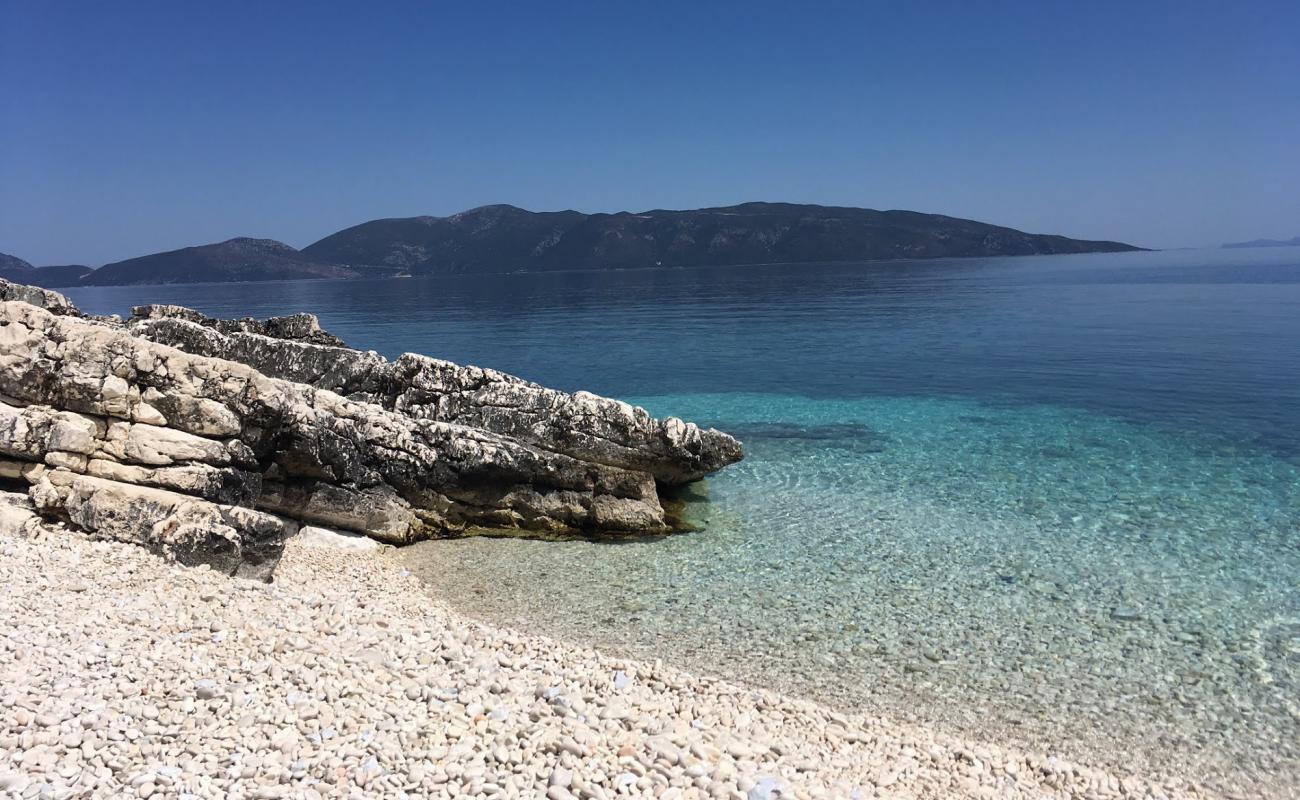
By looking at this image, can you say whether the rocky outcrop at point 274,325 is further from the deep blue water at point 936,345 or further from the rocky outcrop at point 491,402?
the deep blue water at point 936,345

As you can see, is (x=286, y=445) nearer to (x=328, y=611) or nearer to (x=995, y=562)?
(x=328, y=611)

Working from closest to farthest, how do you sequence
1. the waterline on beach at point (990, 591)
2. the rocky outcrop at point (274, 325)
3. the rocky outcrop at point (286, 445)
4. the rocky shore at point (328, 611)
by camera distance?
the rocky shore at point (328, 611) → the waterline on beach at point (990, 591) → the rocky outcrop at point (286, 445) → the rocky outcrop at point (274, 325)

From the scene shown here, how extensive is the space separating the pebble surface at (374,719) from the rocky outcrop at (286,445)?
6.48 feet

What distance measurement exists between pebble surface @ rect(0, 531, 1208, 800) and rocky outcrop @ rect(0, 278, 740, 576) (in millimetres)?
1974

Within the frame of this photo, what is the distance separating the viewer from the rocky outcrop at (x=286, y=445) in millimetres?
13148

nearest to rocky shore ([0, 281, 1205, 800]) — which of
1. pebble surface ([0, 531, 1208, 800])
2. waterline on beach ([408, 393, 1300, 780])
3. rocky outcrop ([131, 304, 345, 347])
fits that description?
pebble surface ([0, 531, 1208, 800])

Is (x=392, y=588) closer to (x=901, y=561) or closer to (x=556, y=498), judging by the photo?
(x=556, y=498)

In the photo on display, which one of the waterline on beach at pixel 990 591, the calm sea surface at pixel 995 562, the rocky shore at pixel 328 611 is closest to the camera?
the rocky shore at pixel 328 611

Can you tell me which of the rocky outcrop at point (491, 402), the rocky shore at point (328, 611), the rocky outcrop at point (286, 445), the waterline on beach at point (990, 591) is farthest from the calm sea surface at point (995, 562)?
the rocky outcrop at point (491, 402)

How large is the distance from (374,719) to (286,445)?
28.8ft

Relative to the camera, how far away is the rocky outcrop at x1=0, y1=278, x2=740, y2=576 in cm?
1315

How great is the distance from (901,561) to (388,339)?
170ft

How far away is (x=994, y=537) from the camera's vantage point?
1597cm

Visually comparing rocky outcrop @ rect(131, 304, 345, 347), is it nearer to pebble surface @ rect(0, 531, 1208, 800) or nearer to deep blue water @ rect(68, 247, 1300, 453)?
pebble surface @ rect(0, 531, 1208, 800)
